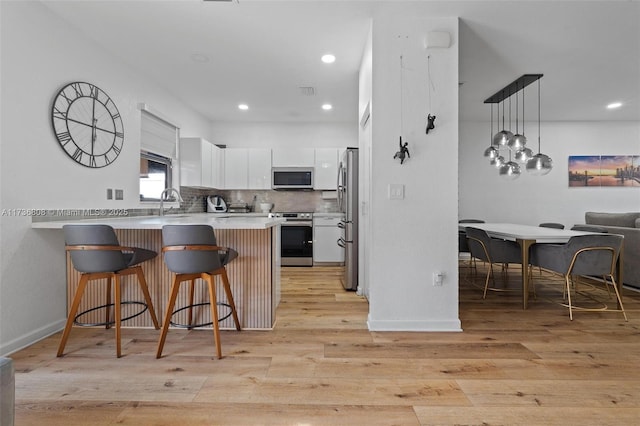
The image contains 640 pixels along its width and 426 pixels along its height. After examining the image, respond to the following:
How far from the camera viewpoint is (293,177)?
525cm

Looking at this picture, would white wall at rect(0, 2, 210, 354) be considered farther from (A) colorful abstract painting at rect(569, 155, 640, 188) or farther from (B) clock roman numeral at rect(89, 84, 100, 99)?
(A) colorful abstract painting at rect(569, 155, 640, 188)

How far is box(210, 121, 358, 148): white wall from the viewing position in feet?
18.1

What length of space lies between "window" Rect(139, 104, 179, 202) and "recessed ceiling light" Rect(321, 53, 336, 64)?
2.07m

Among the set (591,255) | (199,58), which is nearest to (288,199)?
(199,58)

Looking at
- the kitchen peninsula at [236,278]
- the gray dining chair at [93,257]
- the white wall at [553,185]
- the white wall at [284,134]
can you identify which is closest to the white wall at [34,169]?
the kitchen peninsula at [236,278]

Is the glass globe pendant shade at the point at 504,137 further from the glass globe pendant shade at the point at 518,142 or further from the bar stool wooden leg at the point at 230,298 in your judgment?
the bar stool wooden leg at the point at 230,298

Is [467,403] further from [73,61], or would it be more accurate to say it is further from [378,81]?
[73,61]

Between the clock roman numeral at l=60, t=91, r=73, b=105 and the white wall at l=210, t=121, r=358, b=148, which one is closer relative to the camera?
the clock roman numeral at l=60, t=91, r=73, b=105

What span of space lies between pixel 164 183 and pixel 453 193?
11.9 ft

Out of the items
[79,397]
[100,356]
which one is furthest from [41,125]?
[79,397]

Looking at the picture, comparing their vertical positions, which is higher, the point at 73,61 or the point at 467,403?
the point at 73,61

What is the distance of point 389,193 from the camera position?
8.03 feet

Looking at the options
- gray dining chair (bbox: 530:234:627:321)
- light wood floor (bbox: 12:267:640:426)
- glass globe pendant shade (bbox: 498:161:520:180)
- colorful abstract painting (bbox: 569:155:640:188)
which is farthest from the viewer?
colorful abstract painting (bbox: 569:155:640:188)

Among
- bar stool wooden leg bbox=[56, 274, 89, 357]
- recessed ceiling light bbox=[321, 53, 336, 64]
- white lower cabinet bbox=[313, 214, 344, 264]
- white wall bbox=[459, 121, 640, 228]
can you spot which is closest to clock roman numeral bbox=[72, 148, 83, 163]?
bar stool wooden leg bbox=[56, 274, 89, 357]
